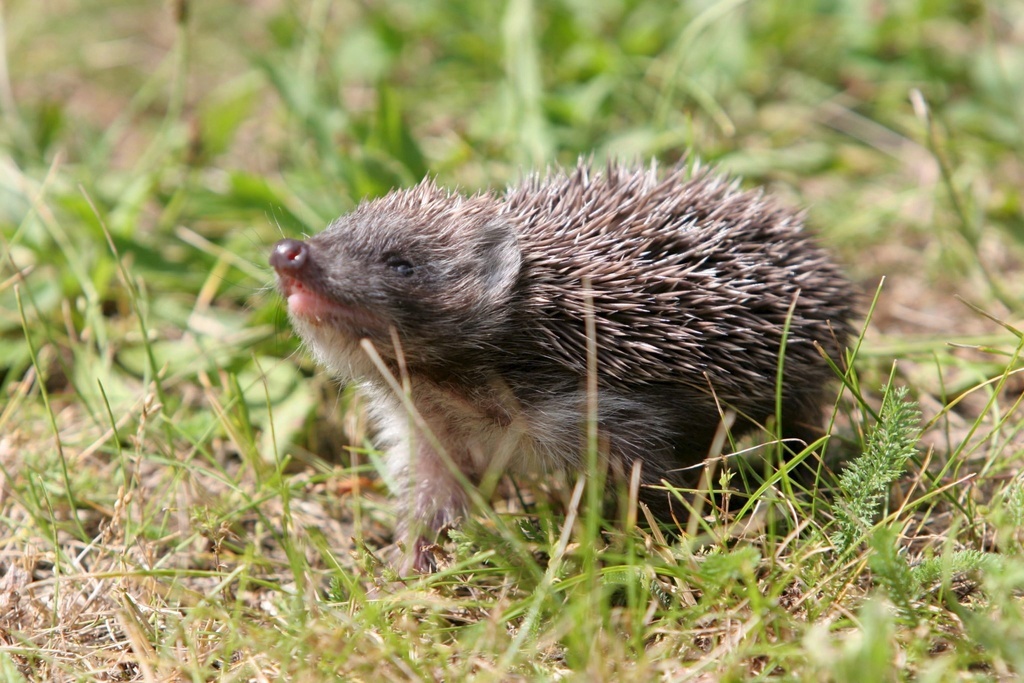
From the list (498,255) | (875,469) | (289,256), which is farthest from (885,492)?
(289,256)

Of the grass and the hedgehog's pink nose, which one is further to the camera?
the hedgehog's pink nose

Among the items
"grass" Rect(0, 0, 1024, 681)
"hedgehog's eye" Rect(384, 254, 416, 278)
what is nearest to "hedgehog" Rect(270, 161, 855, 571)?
"hedgehog's eye" Rect(384, 254, 416, 278)

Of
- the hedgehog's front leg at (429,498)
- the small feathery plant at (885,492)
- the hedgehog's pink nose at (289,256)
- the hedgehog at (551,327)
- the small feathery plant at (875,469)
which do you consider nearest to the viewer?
the small feathery plant at (885,492)

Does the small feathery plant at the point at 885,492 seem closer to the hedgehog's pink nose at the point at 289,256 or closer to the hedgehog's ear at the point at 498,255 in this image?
the hedgehog's ear at the point at 498,255

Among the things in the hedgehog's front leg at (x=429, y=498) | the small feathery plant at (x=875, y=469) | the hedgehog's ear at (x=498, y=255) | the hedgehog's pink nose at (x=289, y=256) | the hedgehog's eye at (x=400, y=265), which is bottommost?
the hedgehog's front leg at (x=429, y=498)

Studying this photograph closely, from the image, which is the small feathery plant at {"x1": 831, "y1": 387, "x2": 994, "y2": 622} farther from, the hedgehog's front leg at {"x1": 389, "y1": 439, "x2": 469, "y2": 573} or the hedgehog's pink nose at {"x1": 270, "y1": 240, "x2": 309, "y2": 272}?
the hedgehog's pink nose at {"x1": 270, "y1": 240, "x2": 309, "y2": 272}

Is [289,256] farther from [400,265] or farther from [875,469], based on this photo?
[875,469]

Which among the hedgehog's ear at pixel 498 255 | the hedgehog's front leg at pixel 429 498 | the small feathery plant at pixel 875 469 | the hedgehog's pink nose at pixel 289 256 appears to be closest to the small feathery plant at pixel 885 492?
the small feathery plant at pixel 875 469
